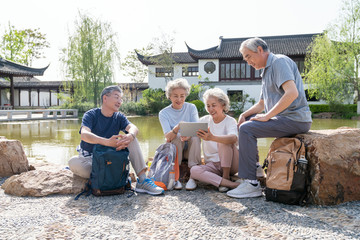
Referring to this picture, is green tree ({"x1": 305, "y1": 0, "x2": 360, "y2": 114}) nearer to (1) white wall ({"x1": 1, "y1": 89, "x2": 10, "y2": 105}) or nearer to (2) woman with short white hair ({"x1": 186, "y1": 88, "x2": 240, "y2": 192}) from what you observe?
(2) woman with short white hair ({"x1": 186, "y1": 88, "x2": 240, "y2": 192})

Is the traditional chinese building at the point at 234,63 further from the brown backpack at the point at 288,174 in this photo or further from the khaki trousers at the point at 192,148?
the brown backpack at the point at 288,174

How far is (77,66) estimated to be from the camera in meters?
19.0

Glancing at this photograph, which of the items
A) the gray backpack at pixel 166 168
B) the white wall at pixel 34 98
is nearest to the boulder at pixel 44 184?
the gray backpack at pixel 166 168

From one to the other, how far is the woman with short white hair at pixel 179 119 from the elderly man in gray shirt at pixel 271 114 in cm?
59

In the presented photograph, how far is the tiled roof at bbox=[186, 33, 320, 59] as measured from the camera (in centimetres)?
2242

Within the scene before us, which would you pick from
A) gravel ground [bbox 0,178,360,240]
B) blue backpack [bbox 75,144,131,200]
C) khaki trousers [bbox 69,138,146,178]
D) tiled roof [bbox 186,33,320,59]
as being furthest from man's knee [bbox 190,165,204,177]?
tiled roof [bbox 186,33,320,59]

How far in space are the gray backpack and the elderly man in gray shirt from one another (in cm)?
59

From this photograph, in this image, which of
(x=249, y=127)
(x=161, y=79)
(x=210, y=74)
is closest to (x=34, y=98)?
(x=161, y=79)

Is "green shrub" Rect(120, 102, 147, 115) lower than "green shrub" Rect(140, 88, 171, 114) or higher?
lower

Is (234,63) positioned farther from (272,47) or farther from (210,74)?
(272,47)

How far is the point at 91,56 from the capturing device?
60.9ft

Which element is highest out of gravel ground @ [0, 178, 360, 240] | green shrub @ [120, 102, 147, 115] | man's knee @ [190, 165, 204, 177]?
green shrub @ [120, 102, 147, 115]

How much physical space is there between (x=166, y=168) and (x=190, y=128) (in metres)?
0.49

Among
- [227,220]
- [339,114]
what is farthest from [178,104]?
[339,114]
